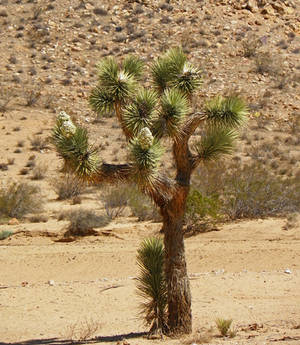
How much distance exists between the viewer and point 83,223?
20000mm

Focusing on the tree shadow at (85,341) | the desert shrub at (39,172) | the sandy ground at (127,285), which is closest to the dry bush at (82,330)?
the sandy ground at (127,285)

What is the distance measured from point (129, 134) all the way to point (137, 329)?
351 centimetres

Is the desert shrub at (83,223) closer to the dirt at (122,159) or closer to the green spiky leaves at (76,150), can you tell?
the dirt at (122,159)

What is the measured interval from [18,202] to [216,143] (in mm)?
13252

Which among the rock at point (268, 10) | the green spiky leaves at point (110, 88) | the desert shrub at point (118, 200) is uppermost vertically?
the rock at point (268, 10)

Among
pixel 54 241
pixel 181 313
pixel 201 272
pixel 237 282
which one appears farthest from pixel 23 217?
pixel 181 313

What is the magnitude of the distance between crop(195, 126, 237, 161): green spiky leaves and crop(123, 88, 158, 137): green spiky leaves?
81 cm

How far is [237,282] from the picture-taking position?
14680 millimetres

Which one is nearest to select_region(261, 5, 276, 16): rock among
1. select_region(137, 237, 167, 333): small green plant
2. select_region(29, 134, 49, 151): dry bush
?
select_region(29, 134, 49, 151): dry bush

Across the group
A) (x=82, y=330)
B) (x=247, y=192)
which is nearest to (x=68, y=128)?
(x=82, y=330)

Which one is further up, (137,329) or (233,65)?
(233,65)

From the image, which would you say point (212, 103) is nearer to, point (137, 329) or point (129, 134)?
point (129, 134)

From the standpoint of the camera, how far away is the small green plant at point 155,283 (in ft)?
35.8

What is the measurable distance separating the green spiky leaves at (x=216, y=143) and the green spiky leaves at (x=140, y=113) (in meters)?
0.81
